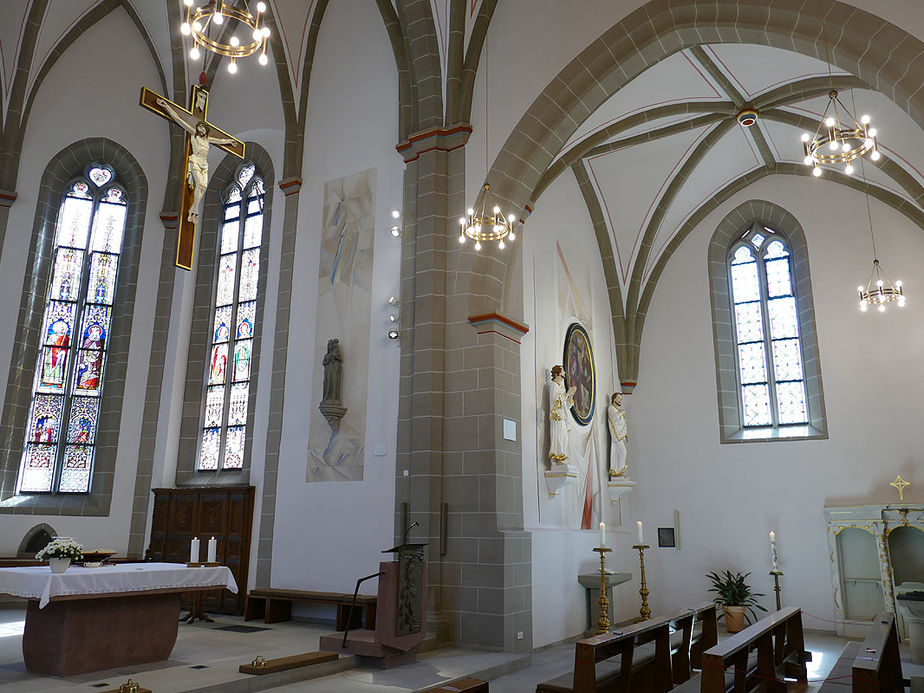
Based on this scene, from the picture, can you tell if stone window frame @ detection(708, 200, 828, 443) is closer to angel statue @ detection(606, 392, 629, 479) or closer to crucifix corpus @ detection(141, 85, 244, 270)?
angel statue @ detection(606, 392, 629, 479)

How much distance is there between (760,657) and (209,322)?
30.6 ft

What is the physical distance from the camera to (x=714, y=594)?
1241cm

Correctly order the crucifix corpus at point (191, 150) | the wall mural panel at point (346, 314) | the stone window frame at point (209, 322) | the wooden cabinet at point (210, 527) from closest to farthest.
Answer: the crucifix corpus at point (191, 150) → the wall mural panel at point (346, 314) → the wooden cabinet at point (210, 527) → the stone window frame at point (209, 322)

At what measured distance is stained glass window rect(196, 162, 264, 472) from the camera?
36.5 ft

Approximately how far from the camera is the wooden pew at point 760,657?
4.08m

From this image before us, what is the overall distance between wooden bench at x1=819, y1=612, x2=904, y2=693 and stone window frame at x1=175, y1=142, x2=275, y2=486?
7857 mm

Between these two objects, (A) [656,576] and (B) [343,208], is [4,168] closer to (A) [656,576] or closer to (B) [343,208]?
(B) [343,208]

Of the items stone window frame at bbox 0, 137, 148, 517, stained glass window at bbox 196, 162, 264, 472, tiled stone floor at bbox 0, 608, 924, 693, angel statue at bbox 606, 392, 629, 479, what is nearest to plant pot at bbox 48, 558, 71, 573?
tiled stone floor at bbox 0, 608, 924, 693

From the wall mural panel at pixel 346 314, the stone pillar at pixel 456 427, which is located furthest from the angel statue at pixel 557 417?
the wall mural panel at pixel 346 314

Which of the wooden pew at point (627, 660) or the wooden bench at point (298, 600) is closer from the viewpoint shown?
the wooden pew at point (627, 660)

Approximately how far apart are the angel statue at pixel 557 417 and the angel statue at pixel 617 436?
2205 mm

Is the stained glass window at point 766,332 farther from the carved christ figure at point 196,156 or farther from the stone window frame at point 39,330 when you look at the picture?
the stone window frame at point 39,330

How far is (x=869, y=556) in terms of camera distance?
1132 cm

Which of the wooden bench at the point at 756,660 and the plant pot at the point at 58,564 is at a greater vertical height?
the plant pot at the point at 58,564
